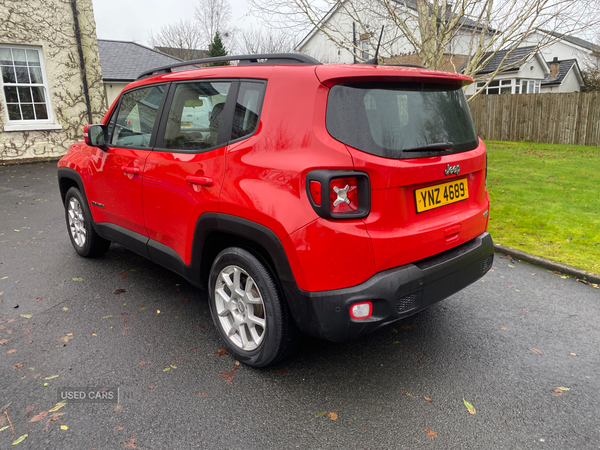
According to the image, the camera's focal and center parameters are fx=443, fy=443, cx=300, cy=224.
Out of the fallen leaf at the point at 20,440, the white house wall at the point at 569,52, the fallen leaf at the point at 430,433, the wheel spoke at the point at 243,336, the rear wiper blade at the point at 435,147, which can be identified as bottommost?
the fallen leaf at the point at 430,433

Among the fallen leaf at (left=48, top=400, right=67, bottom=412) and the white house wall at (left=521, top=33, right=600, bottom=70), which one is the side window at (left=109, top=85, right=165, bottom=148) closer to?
the fallen leaf at (left=48, top=400, right=67, bottom=412)

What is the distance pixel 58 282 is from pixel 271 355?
2887 millimetres

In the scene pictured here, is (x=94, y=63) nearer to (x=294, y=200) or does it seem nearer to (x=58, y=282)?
(x=58, y=282)

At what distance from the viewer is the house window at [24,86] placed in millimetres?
13266

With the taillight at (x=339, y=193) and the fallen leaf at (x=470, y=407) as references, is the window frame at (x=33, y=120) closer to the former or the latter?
the taillight at (x=339, y=193)

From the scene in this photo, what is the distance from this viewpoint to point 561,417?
2521mm

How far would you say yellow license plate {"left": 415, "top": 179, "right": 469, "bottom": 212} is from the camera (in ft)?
8.76

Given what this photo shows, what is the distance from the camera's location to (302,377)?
2930mm

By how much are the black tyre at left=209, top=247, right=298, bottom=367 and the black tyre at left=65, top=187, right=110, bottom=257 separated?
2.41 meters

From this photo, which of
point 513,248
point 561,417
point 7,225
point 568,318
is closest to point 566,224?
point 513,248

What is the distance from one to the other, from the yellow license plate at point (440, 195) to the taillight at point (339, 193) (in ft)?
1.37

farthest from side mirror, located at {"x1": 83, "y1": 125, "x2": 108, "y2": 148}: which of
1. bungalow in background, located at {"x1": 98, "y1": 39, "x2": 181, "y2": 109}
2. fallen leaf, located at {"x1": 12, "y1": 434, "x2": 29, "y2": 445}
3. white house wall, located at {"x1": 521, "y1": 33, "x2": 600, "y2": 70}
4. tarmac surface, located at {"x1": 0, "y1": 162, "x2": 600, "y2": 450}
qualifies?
white house wall, located at {"x1": 521, "y1": 33, "x2": 600, "y2": 70}

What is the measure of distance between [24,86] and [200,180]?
45.0 ft

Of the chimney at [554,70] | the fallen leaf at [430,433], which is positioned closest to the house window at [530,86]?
the chimney at [554,70]
